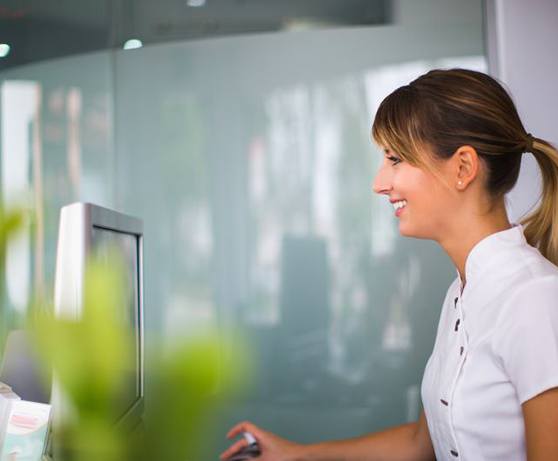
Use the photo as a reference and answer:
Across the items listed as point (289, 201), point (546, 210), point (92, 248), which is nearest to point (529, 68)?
point (289, 201)

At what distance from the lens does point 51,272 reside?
3521 millimetres

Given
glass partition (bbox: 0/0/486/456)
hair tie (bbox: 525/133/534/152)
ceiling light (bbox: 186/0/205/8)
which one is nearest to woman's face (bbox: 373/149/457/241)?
hair tie (bbox: 525/133/534/152)

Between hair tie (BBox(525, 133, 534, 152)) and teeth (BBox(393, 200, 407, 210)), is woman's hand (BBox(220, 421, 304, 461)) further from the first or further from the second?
hair tie (BBox(525, 133, 534, 152))

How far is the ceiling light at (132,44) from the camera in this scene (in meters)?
3.38

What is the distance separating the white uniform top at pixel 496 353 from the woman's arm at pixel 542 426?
18 millimetres

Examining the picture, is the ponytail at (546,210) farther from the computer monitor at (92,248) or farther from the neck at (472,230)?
the computer monitor at (92,248)

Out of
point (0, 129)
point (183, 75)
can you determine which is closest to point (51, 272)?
point (0, 129)

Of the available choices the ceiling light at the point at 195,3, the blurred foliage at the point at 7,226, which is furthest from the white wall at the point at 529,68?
the blurred foliage at the point at 7,226

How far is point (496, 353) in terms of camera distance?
1369mm

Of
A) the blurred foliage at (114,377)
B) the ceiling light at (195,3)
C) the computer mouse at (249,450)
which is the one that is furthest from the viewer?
the ceiling light at (195,3)

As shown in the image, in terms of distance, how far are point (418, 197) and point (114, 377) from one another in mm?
1145

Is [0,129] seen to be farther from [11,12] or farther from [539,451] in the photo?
[539,451]

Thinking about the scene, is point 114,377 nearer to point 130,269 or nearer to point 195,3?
point 130,269

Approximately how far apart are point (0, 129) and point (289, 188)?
4.16 feet
